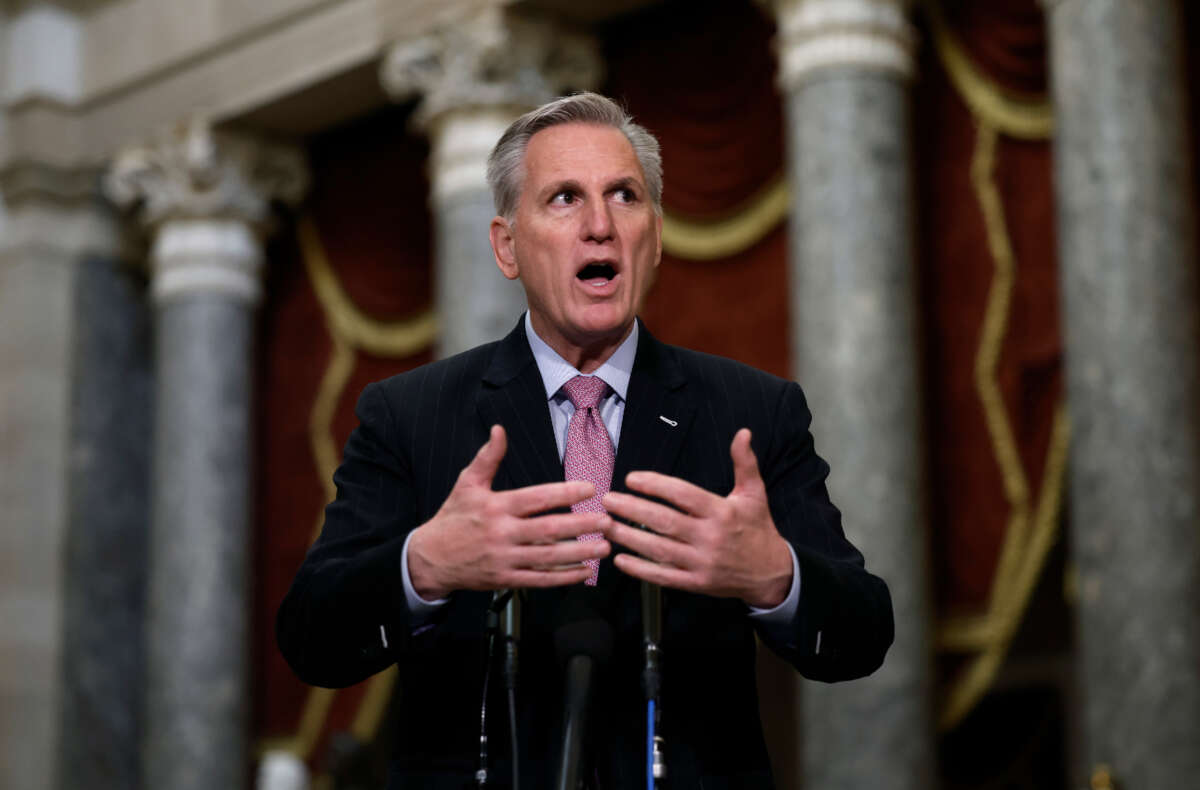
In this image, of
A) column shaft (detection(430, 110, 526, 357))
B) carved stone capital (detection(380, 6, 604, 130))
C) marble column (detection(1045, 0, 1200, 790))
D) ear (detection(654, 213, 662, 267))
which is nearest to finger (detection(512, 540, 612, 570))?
ear (detection(654, 213, 662, 267))

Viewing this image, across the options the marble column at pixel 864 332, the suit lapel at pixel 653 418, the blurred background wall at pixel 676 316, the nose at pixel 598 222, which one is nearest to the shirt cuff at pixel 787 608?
the suit lapel at pixel 653 418

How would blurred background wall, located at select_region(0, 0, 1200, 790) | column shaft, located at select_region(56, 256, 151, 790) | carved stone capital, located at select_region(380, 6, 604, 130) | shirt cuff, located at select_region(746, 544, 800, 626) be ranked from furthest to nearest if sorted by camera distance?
column shaft, located at select_region(56, 256, 151, 790)
carved stone capital, located at select_region(380, 6, 604, 130)
blurred background wall, located at select_region(0, 0, 1200, 790)
shirt cuff, located at select_region(746, 544, 800, 626)

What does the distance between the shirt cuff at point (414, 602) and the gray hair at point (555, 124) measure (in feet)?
1.67

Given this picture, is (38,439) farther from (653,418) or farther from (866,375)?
(653,418)

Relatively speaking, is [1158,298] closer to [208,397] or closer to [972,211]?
[972,211]

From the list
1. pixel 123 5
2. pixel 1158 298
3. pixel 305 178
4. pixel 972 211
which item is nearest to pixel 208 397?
pixel 305 178

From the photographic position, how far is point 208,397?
30.4 feet

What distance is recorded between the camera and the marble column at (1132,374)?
17.5 ft

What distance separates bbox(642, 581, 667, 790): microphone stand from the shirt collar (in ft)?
1.13

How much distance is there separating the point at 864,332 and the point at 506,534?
4808mm

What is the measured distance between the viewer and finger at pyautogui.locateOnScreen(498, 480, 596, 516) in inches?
66.4

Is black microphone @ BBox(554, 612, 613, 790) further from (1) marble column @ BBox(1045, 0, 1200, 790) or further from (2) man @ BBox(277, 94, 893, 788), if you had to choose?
(1) marble column @ BBox(1045, 0, 1200, 790)

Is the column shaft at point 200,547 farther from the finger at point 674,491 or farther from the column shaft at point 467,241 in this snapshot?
the finger at point 674,491

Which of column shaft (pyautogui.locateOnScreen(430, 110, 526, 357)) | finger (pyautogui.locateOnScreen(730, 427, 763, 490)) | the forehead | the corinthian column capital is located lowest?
finger (pyautogui.locateOnScreen(730, 427, 763, 490))
